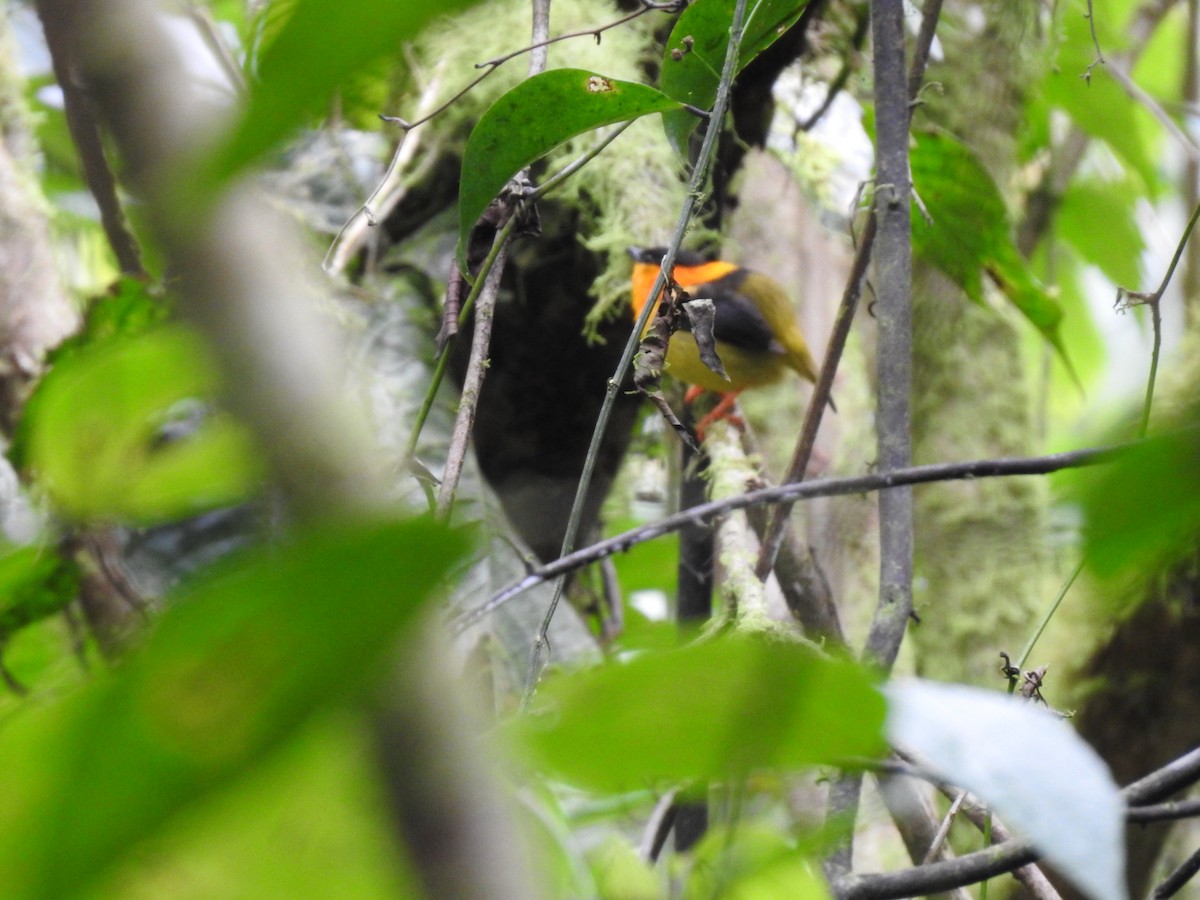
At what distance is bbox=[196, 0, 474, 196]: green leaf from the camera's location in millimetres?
221

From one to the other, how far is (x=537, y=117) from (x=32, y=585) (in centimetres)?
77

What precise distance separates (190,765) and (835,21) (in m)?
1.87

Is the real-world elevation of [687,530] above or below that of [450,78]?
below

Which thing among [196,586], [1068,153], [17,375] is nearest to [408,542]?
[196,586]

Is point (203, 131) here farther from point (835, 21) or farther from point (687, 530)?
point (835, 21)

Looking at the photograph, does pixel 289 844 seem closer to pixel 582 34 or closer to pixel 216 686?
pixel 216 686

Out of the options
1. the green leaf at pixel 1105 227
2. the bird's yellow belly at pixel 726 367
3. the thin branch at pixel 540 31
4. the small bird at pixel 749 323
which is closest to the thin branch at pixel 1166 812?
the thin branch at pixel 540 31

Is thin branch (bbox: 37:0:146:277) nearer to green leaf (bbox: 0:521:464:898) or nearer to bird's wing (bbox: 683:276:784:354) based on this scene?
green leaf (bbox: 0:521:464:898)

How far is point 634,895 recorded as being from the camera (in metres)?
0.53

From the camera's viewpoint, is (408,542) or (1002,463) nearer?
(408,542)

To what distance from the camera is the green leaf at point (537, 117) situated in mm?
703

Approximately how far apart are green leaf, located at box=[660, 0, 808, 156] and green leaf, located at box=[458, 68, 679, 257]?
118 millimetres

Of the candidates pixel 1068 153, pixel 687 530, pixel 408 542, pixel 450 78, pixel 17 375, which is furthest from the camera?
pixel 1068 153

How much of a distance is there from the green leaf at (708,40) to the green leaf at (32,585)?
0.72 meters
